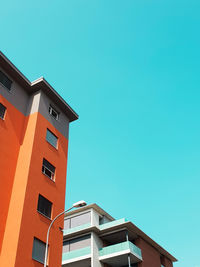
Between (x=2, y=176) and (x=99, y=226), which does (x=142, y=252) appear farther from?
(x=2, y=176)

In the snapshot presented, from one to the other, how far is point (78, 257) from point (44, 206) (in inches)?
630

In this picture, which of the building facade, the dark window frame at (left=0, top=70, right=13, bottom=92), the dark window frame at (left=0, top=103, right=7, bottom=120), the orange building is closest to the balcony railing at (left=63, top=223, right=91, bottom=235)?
the building facade

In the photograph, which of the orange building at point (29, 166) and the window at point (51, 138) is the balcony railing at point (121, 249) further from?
the window at point (51, 138)

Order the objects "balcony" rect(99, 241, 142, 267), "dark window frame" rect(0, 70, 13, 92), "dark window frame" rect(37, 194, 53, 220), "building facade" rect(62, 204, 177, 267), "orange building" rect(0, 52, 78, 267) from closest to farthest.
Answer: "orange building" rect(0, 52, 78, 267) → "dark window frame" rect(37, 194, 53, 220) → "dark window frame" rect(0, 70, 13, 92) → "balcony" rect(99, 241, 142, 267) → "building facade" rect(62, 204, 177, 267)

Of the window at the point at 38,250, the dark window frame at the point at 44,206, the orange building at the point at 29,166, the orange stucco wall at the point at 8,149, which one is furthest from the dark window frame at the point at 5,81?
the window at the point at 38,250

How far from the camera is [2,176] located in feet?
54.6

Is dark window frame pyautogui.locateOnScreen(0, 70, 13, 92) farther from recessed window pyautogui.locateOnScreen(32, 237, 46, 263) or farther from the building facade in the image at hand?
the building facade

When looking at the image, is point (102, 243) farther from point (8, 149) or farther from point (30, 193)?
point (8, 149)

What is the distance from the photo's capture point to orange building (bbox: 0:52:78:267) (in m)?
15.1

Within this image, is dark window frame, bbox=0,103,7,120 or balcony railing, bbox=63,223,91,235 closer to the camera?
dark window frame, bbox=0,103,7,120

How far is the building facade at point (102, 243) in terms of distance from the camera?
3106 cm

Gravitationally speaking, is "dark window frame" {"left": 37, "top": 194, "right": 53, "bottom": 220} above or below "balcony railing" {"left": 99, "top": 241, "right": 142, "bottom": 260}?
below

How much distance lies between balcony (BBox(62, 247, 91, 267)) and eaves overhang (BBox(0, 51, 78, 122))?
15.2 meters

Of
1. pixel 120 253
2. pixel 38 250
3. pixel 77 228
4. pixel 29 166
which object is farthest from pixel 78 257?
pixel 29 166
